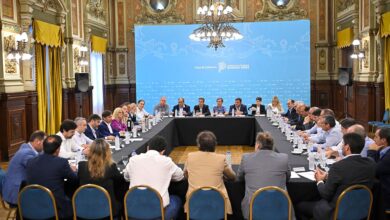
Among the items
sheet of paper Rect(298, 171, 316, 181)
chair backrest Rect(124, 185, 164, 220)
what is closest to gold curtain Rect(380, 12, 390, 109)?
sheet of paper Rect(298, 171, 316, 181)

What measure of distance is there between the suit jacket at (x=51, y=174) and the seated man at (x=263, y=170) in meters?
1.60

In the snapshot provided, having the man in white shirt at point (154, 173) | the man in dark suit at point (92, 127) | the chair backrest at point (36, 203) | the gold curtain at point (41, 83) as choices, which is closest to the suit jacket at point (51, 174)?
the chair backrest at point (36, 203)

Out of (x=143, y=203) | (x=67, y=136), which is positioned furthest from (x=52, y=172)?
(x=67, y=136)

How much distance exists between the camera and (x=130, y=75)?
16.7 metres

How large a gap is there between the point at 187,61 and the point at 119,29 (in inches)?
116

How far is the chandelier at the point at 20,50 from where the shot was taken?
883cm

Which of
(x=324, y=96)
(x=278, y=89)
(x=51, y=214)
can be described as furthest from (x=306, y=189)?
(x=324, y=96)

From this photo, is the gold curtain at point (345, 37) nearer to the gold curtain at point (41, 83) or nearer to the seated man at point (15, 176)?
the gold curtain at point (41, 83)

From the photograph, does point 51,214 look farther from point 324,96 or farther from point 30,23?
point 324,96

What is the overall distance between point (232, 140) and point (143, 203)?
719 cm

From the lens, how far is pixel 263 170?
13.3ft

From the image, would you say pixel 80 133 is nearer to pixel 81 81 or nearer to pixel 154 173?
pixel 154 173

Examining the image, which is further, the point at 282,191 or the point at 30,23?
the point at 30,23

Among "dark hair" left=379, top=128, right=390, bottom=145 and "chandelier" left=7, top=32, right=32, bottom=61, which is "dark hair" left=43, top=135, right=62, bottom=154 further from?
"chandelier" left=7, top=32, right=32, bottom=61
